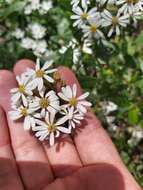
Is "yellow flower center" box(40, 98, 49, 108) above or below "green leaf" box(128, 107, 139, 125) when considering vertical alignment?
above

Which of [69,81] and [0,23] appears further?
[0,23]

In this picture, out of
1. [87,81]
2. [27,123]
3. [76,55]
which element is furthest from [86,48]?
[27,123]

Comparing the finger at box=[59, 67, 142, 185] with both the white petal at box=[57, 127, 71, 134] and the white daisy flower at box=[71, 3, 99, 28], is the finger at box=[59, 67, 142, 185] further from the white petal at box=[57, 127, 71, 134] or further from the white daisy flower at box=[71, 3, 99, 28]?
the white daisy flower at box=[71, 3, 99, 28]

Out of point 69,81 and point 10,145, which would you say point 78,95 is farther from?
point 10,145

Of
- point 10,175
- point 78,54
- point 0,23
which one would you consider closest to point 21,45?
point 0,23

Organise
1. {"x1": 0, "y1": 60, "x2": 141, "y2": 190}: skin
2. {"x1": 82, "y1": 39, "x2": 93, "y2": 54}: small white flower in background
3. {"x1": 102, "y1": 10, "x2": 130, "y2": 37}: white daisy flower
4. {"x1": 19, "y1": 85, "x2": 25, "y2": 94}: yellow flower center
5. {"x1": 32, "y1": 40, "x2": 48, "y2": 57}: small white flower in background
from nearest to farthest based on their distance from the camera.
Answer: {"x1": 0, "y1": 60, "x2": 141, "y2": 190}: skin < {"x1": 19, "y1": 85, "x2": 25, "y2": 94}: yellow flower center < {"x1": 102, "y1": 10, "x2": 130, "y2": 37}: white daisy flower < {"x1": 82, "y1": 39, "x2": 93, "y2": 54}: small white flower in background < {"x1": 32, "y1": 40, "x2": 48, "y2": 57}: small white flower in background

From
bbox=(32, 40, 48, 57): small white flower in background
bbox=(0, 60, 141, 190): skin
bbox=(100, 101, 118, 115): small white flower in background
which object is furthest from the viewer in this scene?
bbox=(32, 40, 48, 57): small white flower in background

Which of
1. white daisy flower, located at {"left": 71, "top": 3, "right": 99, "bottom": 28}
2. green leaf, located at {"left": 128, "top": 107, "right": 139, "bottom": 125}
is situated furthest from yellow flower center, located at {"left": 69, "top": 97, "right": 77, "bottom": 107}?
green leaf, located at {"left": 128, "top": 107, "right": 139, "bottom": 125}

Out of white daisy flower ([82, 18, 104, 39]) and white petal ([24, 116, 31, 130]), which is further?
white daisy flower ([82, 18, 104, 39])

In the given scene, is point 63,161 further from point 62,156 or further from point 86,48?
point 86,48
